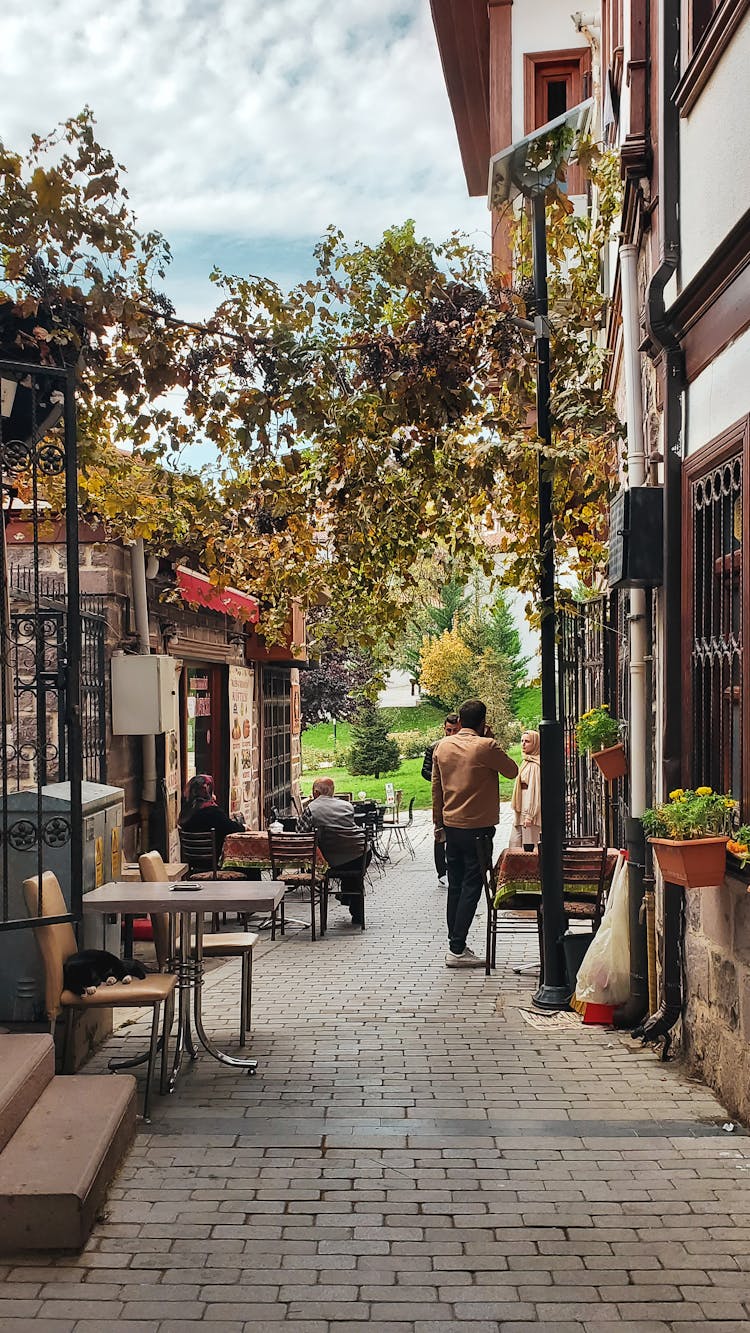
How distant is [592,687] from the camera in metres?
10.3

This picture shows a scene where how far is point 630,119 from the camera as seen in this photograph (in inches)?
265

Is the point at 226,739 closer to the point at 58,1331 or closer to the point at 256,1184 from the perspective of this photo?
the point at 256,1184

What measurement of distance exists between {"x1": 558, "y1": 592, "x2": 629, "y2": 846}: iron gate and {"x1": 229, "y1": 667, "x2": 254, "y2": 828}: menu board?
4157mm

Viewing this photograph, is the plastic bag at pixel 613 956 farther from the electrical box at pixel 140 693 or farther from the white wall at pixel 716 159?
the electrical box at pixel 140 693

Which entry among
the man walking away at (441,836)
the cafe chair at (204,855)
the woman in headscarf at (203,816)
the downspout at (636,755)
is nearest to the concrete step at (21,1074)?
the downspout at (636,755)

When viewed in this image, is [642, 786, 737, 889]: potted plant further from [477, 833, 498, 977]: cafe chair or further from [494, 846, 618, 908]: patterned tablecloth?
[477, 833, 498, 977]: cafe chair

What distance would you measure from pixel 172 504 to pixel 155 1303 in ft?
20.5

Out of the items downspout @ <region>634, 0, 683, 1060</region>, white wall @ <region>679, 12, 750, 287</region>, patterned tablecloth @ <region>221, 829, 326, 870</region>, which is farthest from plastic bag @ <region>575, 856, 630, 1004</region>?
patterned tablecloth @ <region>221, 829, 326, 870</region>

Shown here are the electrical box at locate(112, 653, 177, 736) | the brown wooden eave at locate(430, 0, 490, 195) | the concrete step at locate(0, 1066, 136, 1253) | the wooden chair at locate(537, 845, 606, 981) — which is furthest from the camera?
the brown wooden eave at locate(430, 0, 490, 195)

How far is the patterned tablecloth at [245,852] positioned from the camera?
10359 millimetres

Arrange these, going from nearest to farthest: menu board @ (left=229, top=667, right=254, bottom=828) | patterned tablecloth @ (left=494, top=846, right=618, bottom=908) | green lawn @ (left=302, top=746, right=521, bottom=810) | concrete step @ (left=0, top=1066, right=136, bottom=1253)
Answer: concrete step @ (left=0, top=1066, right=136, bottom=1253) → patterned tablecloth @ (left=494, top=846, right=618, bottom=908) → menu board @ (left=229, top=667, right=254, bottom=828) → green lawn @ (left=302, top=746, right=521, bottom=810)

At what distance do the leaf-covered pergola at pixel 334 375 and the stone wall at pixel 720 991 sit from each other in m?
3.01

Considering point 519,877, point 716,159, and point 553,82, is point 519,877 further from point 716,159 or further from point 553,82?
point 553,82

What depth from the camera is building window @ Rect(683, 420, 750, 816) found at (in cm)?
491
